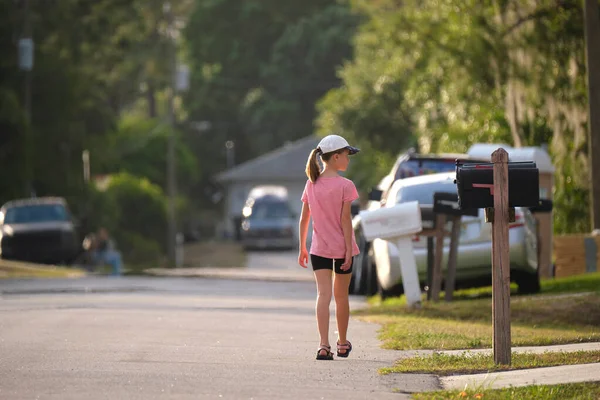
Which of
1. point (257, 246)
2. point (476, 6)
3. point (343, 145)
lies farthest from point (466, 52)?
point (257, 246)

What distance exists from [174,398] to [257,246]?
5209 centimetres

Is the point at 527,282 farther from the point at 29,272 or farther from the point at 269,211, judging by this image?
the point at 269,211

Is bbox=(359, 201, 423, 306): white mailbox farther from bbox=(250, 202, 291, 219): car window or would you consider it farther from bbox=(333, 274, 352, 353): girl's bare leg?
bbox=(250, 202, 291, 219): car window

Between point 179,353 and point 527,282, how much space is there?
8.55m

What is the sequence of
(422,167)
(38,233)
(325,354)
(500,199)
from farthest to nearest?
(38,233) < (422,167) < (325,354) < (500,199)

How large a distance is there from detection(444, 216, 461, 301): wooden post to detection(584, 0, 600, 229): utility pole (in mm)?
6584

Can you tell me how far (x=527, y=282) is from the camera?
787 inches

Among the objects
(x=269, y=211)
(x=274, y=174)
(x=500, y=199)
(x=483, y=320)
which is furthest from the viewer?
(x=274, y=174)

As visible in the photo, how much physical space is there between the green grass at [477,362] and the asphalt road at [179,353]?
268 mm

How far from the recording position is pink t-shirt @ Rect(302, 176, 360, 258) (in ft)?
40.2

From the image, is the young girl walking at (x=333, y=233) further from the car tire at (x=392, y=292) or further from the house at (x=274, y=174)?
the house at (x=274, y=174)

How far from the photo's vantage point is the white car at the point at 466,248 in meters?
19.2

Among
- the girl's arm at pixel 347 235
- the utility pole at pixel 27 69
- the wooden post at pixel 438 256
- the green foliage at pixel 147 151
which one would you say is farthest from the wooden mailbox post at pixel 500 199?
the green foliage at pixel 147 151

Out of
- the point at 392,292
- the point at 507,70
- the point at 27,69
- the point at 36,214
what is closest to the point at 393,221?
the point at 392,292
